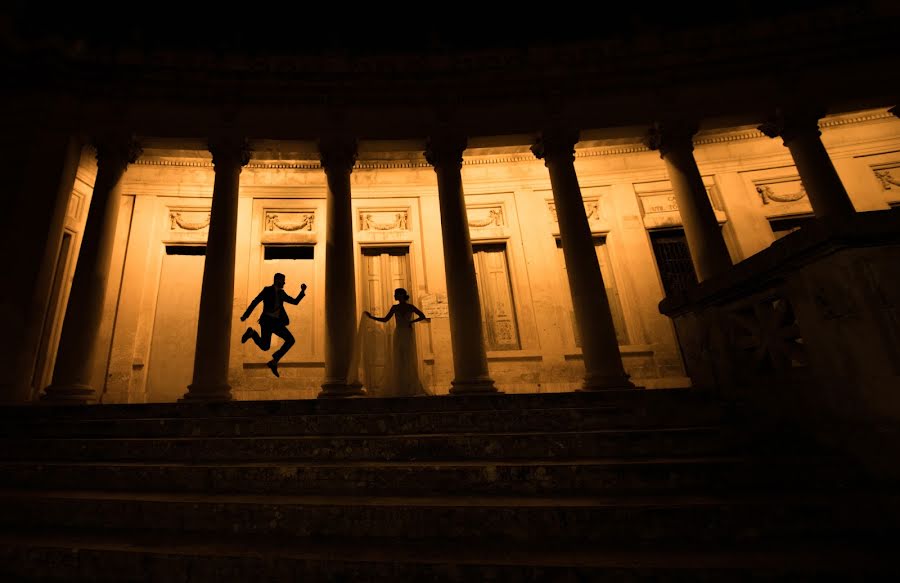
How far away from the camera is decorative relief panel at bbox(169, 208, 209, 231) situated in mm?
10711

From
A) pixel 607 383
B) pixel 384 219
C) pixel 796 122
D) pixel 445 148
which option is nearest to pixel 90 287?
pixel 384 219

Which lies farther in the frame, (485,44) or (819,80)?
(485,44)

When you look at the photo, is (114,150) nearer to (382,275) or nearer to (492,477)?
(382,275)

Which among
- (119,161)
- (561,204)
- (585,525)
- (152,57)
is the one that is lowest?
(585,525)

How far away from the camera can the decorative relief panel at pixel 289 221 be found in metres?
11.1

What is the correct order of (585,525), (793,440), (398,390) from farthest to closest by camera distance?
(398,390) < (793,440) < (585,525)

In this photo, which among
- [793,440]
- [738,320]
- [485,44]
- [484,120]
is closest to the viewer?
[793,440]

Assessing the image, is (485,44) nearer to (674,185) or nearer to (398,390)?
(674,185)

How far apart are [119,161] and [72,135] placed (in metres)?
1.07

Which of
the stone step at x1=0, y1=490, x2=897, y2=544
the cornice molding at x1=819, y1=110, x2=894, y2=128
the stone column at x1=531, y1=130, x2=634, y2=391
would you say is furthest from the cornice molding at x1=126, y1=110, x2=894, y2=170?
the stone step at x1=0, y1=490, x2=897, y2=544

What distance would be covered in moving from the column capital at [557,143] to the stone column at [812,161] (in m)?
4.55

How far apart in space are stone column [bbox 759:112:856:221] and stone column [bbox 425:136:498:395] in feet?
23.6

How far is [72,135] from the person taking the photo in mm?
8469

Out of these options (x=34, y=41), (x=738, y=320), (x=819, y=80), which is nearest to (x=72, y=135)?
(x=34, y=41)
